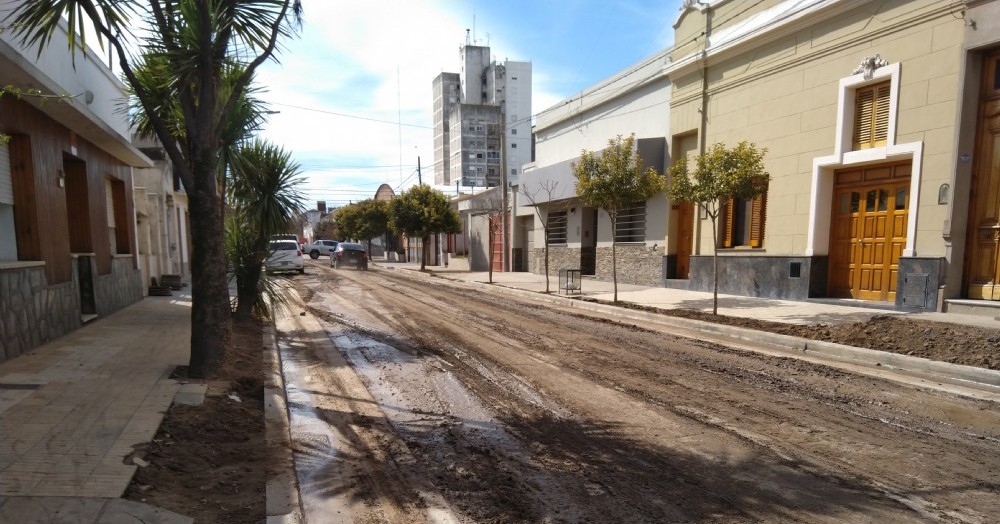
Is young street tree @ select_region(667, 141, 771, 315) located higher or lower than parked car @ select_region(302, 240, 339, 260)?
higher

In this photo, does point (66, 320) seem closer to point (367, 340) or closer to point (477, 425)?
point (367, 340)

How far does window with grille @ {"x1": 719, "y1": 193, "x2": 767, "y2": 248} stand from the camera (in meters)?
13.1

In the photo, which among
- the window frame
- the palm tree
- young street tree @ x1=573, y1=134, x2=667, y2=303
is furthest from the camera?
the window frame

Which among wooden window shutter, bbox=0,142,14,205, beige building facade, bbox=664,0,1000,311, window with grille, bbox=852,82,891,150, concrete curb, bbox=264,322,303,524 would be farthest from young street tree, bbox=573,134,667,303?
wooden window shutter, bbox=0,142,14,205

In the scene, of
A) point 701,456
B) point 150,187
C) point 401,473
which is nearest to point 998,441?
point 701,456

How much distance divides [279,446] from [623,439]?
279 cm

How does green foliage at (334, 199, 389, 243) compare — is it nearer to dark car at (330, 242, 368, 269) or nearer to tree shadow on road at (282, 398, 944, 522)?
dark car at (330, 242, 368, 269)

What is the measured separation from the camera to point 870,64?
34.3ft

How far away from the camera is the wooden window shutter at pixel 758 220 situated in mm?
13039

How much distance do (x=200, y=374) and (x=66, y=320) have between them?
12.7 ft

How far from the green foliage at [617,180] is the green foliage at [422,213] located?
1429cm

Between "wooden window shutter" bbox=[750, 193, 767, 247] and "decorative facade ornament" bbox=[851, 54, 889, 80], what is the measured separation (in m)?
3.40

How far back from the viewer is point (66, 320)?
24.2 feet

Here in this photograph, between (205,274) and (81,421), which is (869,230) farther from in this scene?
(81,421)
